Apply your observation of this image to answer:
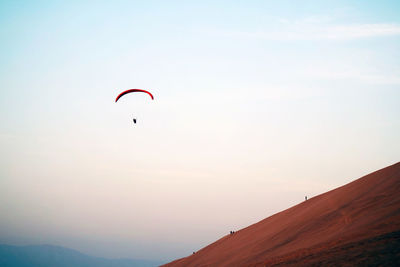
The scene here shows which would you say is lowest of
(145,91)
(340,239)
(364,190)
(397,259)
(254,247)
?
(397,259)

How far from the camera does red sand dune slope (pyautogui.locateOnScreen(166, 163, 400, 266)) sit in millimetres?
27438

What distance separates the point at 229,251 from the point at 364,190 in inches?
588

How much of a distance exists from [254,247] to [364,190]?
1173cm

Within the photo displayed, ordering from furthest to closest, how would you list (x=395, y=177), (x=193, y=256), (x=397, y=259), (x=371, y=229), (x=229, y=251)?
(x=193, y=256), (x=229, y=251), (x=395, y=177), (x=371, y=229), (x=397, y=259)

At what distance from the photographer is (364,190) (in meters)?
39.8

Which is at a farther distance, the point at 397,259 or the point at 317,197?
the point at 317,197

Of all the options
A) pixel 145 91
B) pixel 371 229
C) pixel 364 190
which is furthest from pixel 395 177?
pixel 145 91

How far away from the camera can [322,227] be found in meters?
35.3

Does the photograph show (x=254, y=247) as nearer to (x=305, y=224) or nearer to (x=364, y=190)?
(x=305, y=224)

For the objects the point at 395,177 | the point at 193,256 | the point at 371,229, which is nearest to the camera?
the point at 371,229

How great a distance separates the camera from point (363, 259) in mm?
21641

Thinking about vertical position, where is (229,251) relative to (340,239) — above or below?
above

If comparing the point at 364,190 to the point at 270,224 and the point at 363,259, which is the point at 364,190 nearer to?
the point at 270,224

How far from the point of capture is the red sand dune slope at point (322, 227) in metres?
27.4
